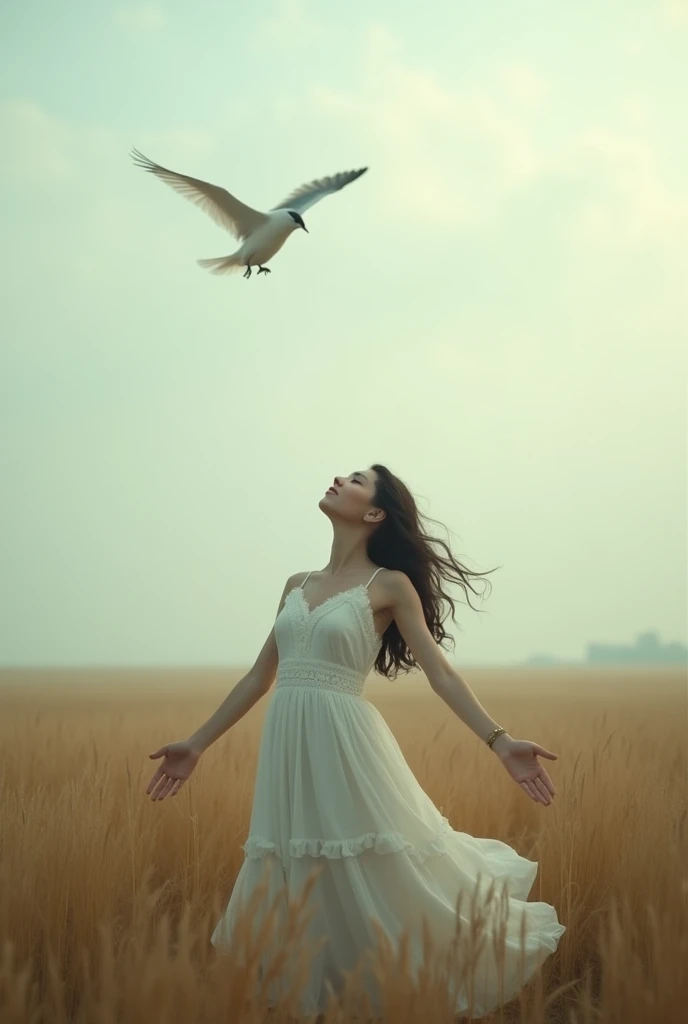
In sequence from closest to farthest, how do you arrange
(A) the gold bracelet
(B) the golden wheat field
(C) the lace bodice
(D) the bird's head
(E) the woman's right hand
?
(B) the golden wheat field
(A) the gold bracelet
(C) the lace bodice
(E) the woman's right hand
(D) the bird's head

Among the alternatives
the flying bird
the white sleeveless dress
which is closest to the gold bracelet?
the white sleeveless dress

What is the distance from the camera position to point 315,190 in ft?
22.3

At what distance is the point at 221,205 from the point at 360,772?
4.54 m

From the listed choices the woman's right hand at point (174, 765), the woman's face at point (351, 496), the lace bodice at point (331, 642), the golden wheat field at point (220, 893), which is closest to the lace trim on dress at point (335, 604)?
the lace bodice at point (331, 642)

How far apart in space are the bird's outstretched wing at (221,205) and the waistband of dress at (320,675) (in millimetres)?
3963

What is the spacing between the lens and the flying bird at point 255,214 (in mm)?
6559

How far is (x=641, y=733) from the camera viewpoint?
890 centimetres

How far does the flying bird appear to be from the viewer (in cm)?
656

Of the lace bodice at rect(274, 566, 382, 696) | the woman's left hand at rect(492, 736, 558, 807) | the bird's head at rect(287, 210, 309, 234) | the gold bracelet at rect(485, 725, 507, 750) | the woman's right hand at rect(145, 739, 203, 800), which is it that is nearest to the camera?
the woman's left hand at rect(492, 736, 558, 807)

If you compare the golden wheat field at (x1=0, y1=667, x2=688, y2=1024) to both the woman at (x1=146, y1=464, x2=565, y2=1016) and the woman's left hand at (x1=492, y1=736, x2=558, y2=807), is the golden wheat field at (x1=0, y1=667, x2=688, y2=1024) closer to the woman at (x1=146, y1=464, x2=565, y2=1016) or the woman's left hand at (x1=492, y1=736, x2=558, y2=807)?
the woman at (x1=146, y1=464, x2=565, y2=1016)

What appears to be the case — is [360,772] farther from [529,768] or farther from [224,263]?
[224,263]

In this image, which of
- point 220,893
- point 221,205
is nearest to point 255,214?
point 221,205

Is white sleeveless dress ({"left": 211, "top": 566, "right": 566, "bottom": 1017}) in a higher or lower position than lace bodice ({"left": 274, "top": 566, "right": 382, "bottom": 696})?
lower

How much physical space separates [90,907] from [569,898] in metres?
1.76
